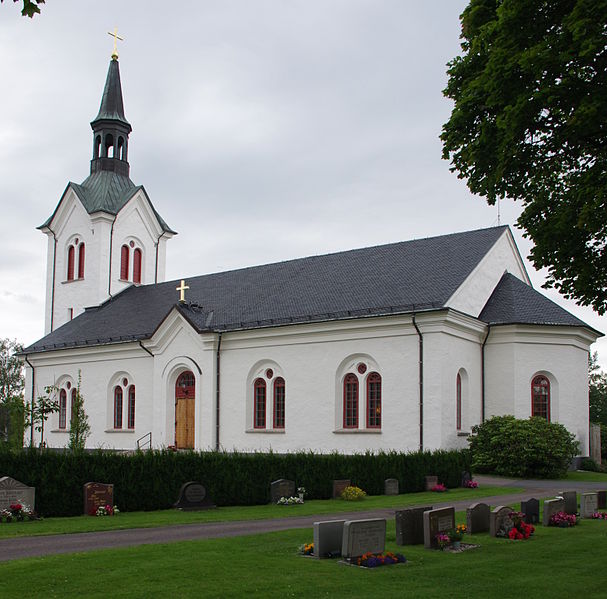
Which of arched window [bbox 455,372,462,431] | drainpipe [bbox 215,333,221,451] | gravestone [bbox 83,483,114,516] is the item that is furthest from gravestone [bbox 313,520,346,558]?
drainpipe [bbox 215,333,221,451]

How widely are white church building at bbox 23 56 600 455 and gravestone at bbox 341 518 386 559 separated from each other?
15.5 meters

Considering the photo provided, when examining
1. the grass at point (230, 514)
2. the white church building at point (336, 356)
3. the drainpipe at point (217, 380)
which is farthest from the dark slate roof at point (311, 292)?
the grass at point (230, 514)

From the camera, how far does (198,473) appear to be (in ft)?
63.8

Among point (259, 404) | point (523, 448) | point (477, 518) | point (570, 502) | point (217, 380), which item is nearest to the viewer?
point (477, 518)

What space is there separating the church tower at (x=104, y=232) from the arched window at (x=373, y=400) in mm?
19497

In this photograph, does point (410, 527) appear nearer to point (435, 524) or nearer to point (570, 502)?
point (435, 524)

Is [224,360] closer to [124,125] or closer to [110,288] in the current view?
[110,288]

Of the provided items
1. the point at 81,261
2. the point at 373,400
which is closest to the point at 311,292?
the point at 373,400

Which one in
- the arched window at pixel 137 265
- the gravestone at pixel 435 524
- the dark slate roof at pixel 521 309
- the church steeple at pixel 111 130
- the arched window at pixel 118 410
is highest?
the church steeple at pixel 111 130

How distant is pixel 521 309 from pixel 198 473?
15.9 metres

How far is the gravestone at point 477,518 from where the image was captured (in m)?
14.0

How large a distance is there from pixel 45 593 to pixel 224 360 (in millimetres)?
23472

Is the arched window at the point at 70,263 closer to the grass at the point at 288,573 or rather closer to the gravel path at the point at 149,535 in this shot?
the gravel path at the point at 149,535

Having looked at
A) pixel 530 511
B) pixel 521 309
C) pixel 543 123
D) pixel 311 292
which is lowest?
pixel 530 511
